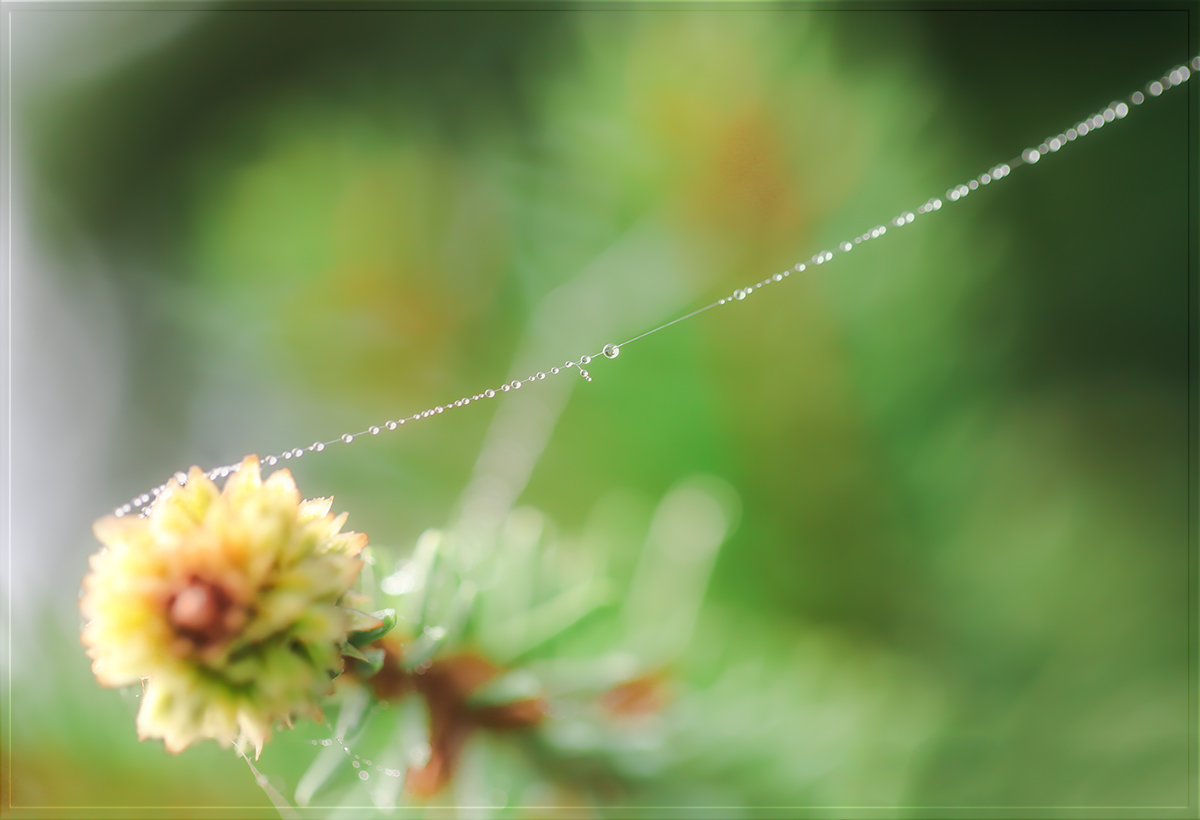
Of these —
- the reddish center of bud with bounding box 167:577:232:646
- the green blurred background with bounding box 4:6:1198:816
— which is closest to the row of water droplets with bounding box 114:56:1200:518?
the green blurred background with bounding box 4:6:1198:816

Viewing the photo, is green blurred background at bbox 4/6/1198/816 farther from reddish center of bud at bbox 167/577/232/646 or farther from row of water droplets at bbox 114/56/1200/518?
reddish center of bud at bbox 167/577/232/646

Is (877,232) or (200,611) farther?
(877,232)

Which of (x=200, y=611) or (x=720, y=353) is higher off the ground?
(x=720, y=353)

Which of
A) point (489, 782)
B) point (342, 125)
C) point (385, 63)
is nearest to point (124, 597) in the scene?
point (489, 782)

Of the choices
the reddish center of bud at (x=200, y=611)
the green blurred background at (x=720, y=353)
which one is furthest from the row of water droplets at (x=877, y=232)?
the reddish center of bud at (x=200, y=611)

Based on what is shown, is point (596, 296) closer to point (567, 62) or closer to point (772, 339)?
point (772, 339)

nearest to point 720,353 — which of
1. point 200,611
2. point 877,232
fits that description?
point 877,232

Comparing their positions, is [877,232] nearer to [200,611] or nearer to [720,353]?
[720,353]

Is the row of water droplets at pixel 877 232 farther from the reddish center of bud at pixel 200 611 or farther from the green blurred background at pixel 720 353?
the reddish center of bud at pixel 200 611
